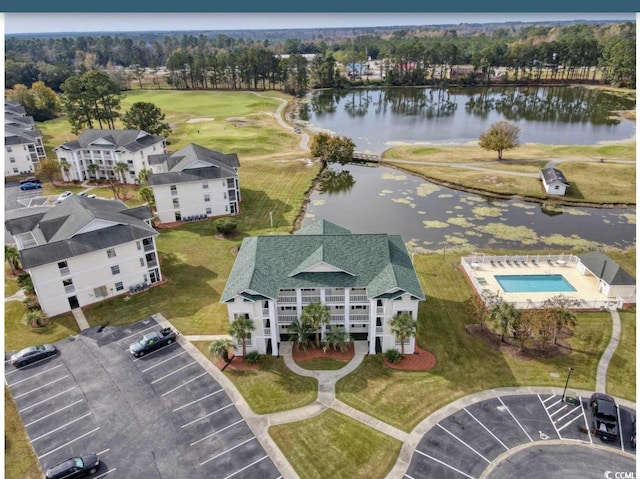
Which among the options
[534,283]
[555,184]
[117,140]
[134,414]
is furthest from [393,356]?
[117,140]

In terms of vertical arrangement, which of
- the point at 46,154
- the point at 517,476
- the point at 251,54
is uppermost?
the point at 251,54

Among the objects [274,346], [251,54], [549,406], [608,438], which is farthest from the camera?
[251,54]

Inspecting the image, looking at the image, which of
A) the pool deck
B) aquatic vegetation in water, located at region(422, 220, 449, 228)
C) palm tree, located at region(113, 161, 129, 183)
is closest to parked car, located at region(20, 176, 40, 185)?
palm tree, located at region(113, 161, 129, 183)

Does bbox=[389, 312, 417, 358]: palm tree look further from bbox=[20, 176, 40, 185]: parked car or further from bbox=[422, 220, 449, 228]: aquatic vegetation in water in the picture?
bbox=[20, 176, 40, 185]: parked car

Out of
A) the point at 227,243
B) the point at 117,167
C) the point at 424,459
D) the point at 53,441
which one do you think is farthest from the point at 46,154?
the point at 424,459

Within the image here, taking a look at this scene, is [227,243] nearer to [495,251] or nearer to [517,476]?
[495,251]

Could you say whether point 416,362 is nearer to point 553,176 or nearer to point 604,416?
point 604,416

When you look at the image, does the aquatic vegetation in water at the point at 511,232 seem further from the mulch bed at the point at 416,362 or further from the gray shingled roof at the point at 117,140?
the gray shingled roof at the point at 117,140
